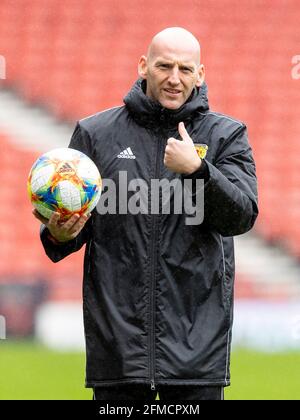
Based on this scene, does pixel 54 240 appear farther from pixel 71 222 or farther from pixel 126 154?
pixel 126 154

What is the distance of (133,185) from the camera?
3.92m

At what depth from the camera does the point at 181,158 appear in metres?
3.73

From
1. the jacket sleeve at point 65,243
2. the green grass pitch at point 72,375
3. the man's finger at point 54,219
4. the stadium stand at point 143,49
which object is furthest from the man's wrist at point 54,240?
the stadium stand at point 143,49

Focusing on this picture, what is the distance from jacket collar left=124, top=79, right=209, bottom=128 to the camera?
3.95m

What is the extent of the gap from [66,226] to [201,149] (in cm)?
56

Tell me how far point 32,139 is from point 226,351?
6429mm

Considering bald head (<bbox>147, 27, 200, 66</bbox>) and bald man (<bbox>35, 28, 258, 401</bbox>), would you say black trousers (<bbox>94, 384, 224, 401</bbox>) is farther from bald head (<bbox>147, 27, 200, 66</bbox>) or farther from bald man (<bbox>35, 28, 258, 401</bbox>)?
bald head (<bbox>147, 27, 200, 66</bbox>)

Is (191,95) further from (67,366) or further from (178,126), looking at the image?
(67,366)

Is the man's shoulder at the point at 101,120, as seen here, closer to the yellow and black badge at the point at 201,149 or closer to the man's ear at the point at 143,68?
the man's ear at the point at 143,68

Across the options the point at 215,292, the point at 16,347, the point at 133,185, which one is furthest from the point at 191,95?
the point at 16,347

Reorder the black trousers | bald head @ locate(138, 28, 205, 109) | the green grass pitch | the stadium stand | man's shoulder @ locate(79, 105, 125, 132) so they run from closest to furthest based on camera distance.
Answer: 1. the black trousers
2. bald head @ locate(138, 28, 205, 109)
3. man's shoulder @ locate(79, 105, 125, 132)
4. the green grass pitch
5. the stadium stand

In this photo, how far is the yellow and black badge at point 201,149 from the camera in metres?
3.92

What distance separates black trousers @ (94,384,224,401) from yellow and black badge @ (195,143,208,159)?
825mm

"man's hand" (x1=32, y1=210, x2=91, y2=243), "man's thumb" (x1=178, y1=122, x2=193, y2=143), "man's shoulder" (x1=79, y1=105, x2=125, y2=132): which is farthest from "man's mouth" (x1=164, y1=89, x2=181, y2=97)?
"man's hand" (x1=32, y1=210, x2=91, y2=243)
